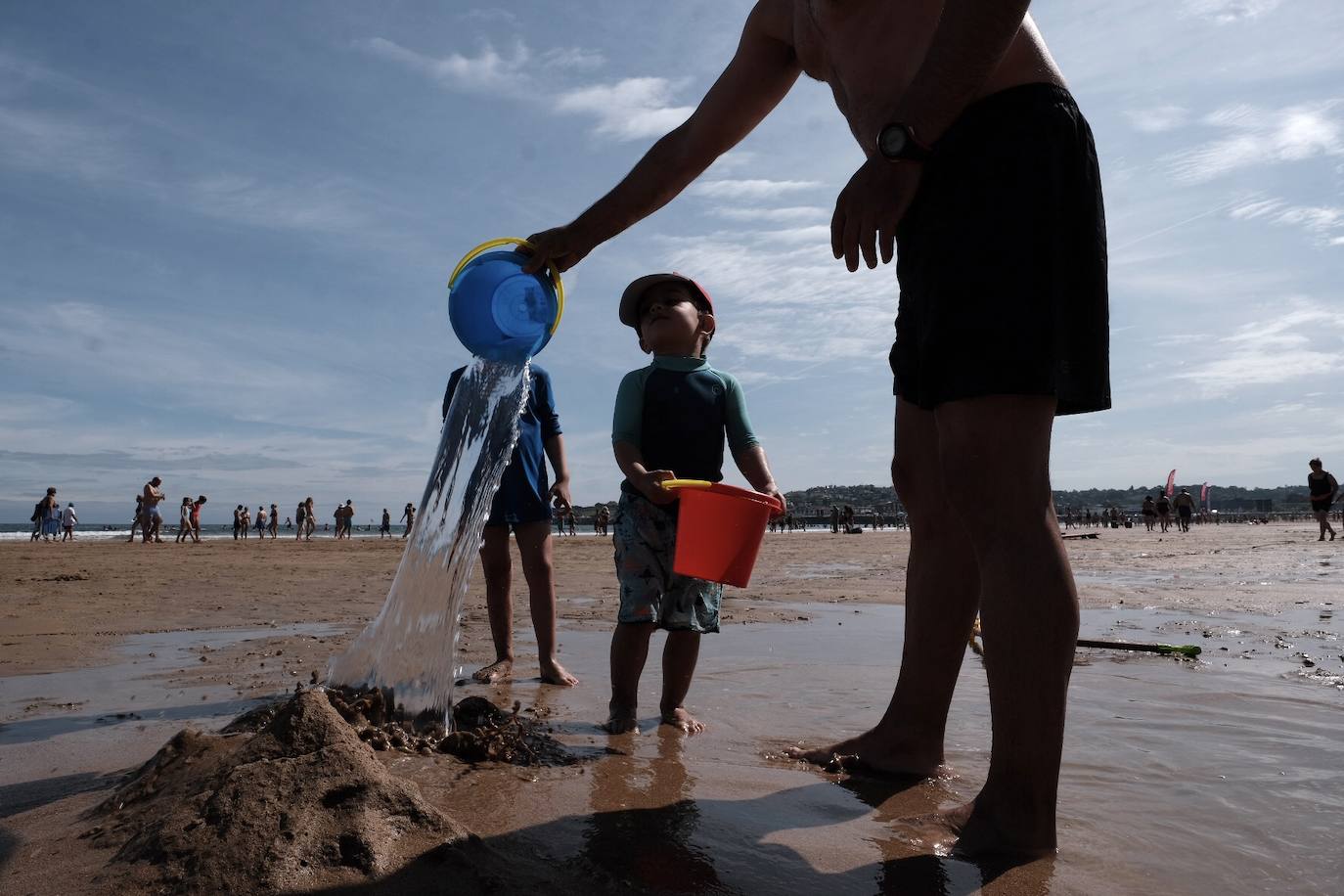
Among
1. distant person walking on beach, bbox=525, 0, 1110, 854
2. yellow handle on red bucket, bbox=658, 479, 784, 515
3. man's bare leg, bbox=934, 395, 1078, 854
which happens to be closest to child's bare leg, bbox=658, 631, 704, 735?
yellow handle on red bucket, bbox=658, 479, 784, 515

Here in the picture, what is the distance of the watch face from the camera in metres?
1.51

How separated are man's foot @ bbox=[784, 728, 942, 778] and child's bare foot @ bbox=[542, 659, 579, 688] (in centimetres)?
137

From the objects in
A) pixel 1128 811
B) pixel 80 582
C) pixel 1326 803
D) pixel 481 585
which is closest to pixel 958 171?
pixel 1128 811

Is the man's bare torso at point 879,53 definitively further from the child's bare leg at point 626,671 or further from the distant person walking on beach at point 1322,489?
the distant person walking on beach at point 1322,489

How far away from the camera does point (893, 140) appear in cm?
152

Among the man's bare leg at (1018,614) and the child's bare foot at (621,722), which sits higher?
the man's bare leg at (1018,614)

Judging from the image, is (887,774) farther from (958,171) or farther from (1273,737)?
(958,171)

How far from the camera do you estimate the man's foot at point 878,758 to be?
6.45 feet

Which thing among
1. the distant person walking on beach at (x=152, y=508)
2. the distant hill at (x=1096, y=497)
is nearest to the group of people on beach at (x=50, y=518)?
the distant person walking on beach at (x=152, y=508)

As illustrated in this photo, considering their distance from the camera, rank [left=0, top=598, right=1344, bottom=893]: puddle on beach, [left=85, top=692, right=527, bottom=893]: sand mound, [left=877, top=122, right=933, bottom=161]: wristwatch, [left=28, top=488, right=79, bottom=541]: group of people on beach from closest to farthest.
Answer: [left=85, top=692, right=527, bottom=893]: sand mound, [left=0, top=598, right=1344, bottom=893]: puddle on beach, [left=877, top=122, right=933, bottom=161]: wristwatch, [left=28, top=488, right=79, bottom=541]: group of people on beach

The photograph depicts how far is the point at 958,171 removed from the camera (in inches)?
59.5

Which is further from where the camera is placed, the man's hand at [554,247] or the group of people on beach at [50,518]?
the group of people on beach at [50,518]

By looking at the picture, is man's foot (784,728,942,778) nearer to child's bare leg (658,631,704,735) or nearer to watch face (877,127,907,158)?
child's bare leg (658,631,704,735)

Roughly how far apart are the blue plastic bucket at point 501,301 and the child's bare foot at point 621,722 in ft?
Answer: 3.76
